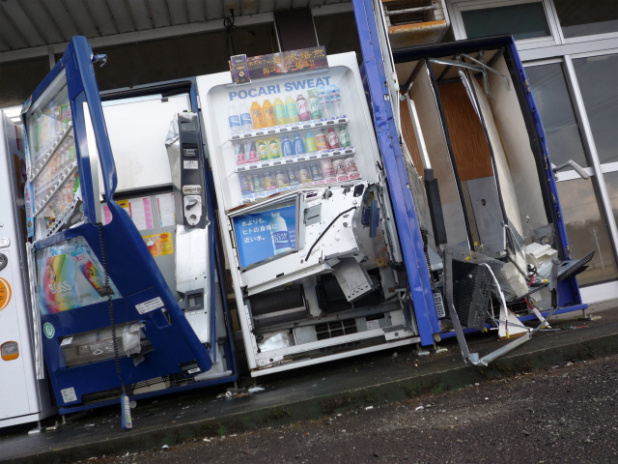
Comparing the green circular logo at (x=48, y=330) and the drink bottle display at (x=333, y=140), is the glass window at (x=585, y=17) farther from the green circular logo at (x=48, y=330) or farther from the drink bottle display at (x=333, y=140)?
the green circular logo at (x=48, y=330)

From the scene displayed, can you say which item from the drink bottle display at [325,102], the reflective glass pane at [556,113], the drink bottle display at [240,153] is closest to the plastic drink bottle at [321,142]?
the drink bottle display at [325,102]

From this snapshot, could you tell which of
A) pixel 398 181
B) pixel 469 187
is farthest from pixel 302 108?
pixel 469 187

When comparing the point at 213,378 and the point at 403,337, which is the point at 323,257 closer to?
the point at 403,337

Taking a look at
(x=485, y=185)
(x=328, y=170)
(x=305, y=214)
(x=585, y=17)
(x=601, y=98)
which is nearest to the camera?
(x=305, y=214)

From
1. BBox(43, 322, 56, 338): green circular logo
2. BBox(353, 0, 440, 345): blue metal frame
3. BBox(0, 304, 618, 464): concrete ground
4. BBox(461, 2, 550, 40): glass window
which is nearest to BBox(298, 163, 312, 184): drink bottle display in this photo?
BBox(353, 0, 440, 345): blue metal frame

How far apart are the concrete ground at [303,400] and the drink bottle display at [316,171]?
147 centimetres

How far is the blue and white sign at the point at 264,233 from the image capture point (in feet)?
12.4

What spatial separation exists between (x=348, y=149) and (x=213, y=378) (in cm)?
192

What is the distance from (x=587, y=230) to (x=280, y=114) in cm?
321

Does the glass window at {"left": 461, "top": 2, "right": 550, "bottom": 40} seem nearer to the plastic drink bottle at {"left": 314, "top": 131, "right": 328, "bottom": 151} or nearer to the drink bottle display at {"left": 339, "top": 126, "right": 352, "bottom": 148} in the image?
the drink bottle display at {"left": 339, "top": 126, "right": 352, "bottom": 148}

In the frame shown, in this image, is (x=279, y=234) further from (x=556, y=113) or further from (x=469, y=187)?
(x=556, y=113)

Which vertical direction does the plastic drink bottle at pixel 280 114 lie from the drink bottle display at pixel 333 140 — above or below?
above

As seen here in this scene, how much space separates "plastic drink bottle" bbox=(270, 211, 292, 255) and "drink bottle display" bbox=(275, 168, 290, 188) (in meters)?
0.43

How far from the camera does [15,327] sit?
3740 mm
